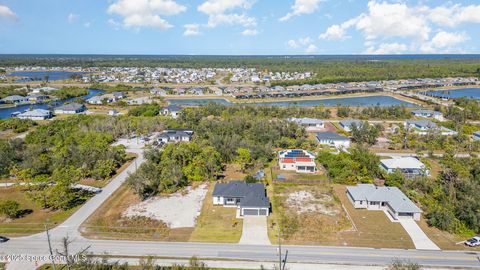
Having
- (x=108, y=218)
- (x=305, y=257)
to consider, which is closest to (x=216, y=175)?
(x=108, y=218)

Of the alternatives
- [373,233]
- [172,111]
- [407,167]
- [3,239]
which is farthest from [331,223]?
[172,111]

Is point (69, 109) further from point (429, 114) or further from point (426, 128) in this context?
point (429, 114)

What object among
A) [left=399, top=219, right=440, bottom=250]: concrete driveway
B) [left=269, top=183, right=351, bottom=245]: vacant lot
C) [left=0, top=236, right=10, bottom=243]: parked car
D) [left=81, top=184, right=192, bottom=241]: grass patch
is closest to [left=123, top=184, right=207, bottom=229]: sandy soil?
[left=81, top=184, right=192, bottom=241]: grass patch

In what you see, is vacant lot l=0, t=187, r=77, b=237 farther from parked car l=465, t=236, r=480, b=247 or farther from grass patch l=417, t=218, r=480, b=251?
parked car l=465, t=236, r=480, b=247

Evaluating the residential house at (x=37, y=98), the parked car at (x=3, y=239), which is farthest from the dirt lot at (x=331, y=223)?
the residential house at (x=37, y=98)

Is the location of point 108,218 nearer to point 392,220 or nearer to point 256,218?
point 256,218

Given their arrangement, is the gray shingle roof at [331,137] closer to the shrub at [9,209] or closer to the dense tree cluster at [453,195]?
the dense tree cluster at [453,195]
